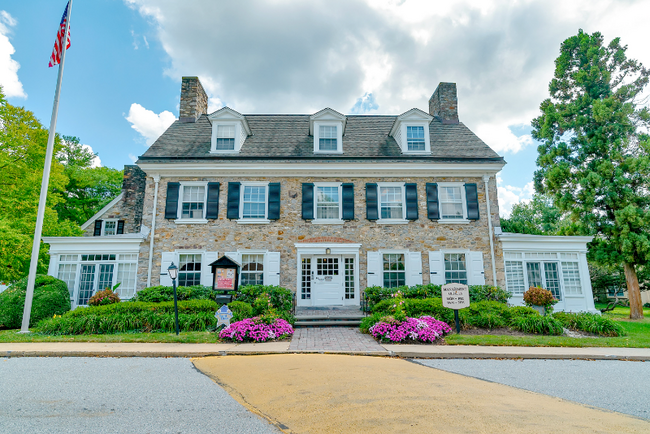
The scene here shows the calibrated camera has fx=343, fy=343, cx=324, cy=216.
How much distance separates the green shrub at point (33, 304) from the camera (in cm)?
1045

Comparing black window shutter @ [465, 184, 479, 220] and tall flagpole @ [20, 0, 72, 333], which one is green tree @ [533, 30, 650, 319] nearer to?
black window shutter @ [465, 184, 479, 220]

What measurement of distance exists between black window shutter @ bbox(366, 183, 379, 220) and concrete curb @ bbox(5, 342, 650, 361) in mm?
6595

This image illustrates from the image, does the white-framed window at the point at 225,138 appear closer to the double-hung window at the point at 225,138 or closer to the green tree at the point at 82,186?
the double-hung window at the point at 225,138

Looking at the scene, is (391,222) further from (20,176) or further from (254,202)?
(20,176)

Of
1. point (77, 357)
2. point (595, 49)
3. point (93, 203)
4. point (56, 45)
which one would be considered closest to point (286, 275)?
point (77, 357)

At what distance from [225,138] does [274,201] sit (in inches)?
141

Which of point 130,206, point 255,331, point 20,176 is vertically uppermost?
point 20,176

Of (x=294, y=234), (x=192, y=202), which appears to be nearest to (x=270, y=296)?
(x=294, y=234)

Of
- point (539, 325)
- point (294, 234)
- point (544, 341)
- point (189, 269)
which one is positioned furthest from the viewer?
point (294, 234)

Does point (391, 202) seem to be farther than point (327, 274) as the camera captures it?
Yes

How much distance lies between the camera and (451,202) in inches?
545

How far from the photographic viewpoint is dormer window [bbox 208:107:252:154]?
14.2m

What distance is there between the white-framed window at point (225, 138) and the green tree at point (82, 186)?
62.5 feet

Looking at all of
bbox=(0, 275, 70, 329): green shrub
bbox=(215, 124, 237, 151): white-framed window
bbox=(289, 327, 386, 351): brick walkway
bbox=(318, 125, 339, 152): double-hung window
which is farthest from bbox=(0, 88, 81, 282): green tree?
bbox=(318, 125, 339, 152): double-hung window
